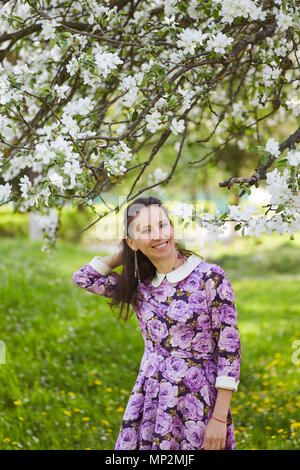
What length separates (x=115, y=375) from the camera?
4.94m

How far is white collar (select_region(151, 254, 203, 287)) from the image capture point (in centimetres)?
214

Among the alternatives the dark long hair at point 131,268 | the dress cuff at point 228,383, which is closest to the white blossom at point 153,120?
the dark long hair at point 131,268

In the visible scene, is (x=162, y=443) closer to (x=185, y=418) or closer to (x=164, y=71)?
(x=185, y=418)

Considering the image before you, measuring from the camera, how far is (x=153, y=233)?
2146mm

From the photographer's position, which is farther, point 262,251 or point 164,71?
point 262,251

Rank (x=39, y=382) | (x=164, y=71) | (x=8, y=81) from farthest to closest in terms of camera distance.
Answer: (x=39, y=382)
(x=164, y=71)
(x=8, y=81)

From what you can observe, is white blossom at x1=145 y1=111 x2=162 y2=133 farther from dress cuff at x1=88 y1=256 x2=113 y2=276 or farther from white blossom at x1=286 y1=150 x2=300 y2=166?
white blossom at x1=286 y1=150 x2=300 y2=166

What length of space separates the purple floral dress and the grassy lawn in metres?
0.38

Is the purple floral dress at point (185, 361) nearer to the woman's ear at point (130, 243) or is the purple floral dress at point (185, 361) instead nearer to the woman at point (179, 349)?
the woman at point (179, 349)

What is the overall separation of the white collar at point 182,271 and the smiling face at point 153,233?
6cm

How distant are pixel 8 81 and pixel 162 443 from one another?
1458 mm
